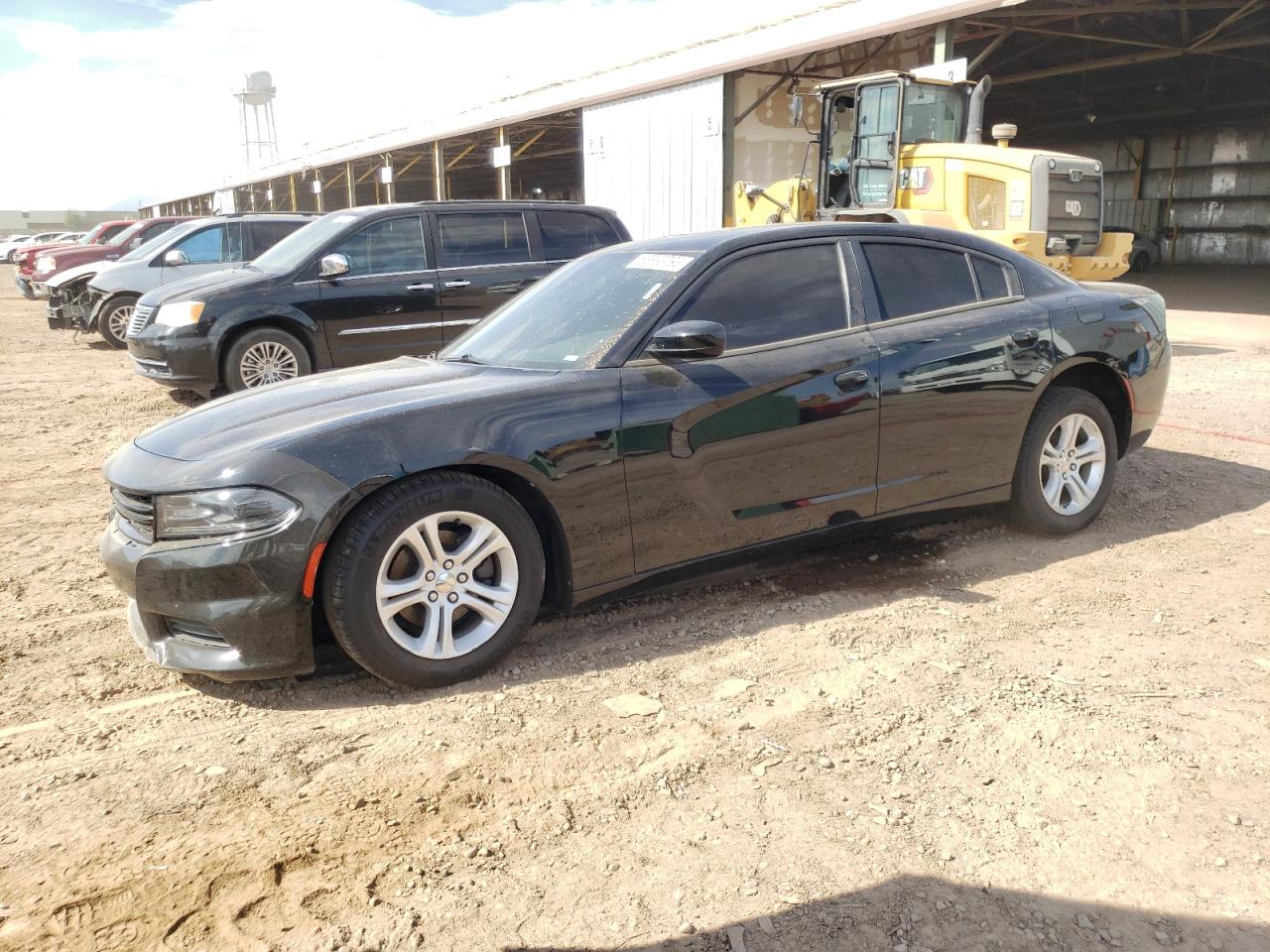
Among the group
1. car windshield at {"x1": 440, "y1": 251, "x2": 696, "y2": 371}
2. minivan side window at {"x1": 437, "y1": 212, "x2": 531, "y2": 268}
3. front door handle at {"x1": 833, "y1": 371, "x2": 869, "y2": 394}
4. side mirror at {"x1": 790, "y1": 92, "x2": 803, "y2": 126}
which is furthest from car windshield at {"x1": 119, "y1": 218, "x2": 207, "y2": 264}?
front door handle at {"x1": 833, "y1": 371, "x2": 869, "y2": 394}

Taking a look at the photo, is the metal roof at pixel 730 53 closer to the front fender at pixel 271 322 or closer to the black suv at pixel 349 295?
the black suv at pixel 349 295

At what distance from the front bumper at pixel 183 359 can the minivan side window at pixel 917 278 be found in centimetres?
611

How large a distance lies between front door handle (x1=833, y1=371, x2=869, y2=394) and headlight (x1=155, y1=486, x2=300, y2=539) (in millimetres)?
2189

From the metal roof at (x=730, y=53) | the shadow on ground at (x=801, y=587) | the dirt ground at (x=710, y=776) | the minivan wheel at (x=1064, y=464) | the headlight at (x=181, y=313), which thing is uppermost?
the metal roof at (x=730, y=53)

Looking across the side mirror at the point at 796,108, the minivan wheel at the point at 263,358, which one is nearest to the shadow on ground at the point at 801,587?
the minivan wheel at the point at 263,358

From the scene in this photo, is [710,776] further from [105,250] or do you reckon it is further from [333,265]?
[105,250]

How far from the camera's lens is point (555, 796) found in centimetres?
279

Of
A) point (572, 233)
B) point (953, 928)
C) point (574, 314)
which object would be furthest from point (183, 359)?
point (953, 928)

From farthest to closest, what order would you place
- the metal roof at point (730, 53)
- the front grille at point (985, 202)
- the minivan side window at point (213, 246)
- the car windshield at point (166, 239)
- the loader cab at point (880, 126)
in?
the metal roof at point (730, 53) < the car windshield at point (166, 239) < the minivan side window at point (213, 246) < the loader cab at point (880, 126) < the front grille at point (985, 202)

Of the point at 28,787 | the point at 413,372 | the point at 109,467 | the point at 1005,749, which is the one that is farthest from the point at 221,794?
the point at 1005,749

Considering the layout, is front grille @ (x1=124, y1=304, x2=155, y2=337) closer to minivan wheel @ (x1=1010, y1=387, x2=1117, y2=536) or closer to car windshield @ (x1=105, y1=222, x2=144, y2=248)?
minivan wheel @ (x1=1010, y1=387, x2=1117, y2=536)

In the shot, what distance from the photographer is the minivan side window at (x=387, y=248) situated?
866 centimetres

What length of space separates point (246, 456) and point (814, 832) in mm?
2116

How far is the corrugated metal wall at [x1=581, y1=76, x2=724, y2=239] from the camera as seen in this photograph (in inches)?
662
